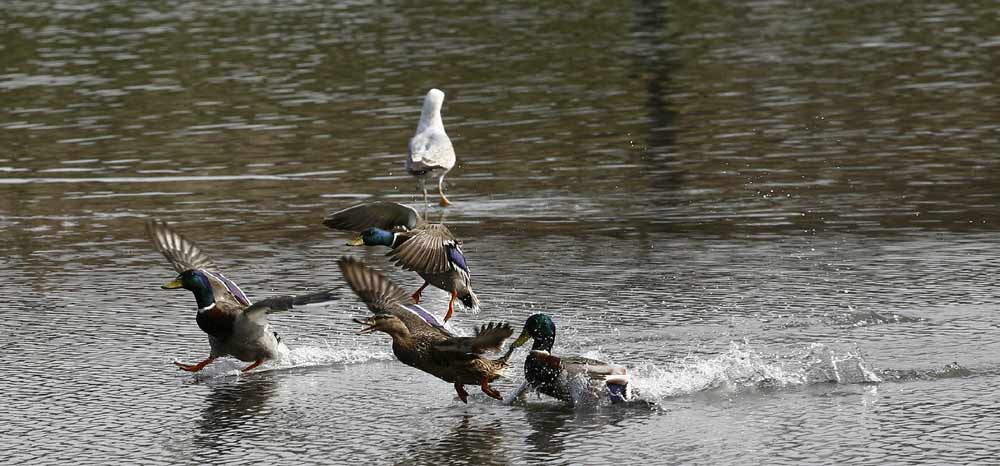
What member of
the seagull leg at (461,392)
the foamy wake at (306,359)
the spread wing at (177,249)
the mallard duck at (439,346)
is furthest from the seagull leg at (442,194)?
the seagull leg at (461,392)

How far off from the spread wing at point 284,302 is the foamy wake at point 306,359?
332mm

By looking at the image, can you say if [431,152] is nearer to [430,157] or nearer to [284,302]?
[430,157]

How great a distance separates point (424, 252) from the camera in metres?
9.95

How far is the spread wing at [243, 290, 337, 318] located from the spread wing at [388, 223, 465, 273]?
1.28 m

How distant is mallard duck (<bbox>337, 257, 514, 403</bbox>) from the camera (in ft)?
25.5

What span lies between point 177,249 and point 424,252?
4.55 ft

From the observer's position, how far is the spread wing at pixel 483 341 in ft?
24.6

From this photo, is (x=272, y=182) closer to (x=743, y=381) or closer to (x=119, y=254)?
(x=119, y=254)

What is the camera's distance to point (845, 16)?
32.3 metres

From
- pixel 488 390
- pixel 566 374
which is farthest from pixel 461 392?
pixel 566 374

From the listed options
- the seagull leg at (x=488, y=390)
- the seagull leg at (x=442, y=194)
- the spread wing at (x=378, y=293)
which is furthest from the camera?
the seagull leg at (x=442, y=194)


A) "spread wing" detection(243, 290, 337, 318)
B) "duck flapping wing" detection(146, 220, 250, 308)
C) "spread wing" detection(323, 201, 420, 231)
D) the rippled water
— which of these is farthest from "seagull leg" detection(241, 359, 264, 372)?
"spread wing" detection(323, 201, 420, 231)

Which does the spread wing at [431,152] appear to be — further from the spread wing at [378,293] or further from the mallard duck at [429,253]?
the spread wing at [378,293]

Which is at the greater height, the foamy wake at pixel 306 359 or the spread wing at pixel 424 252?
the spread wing at pixel 424 252
